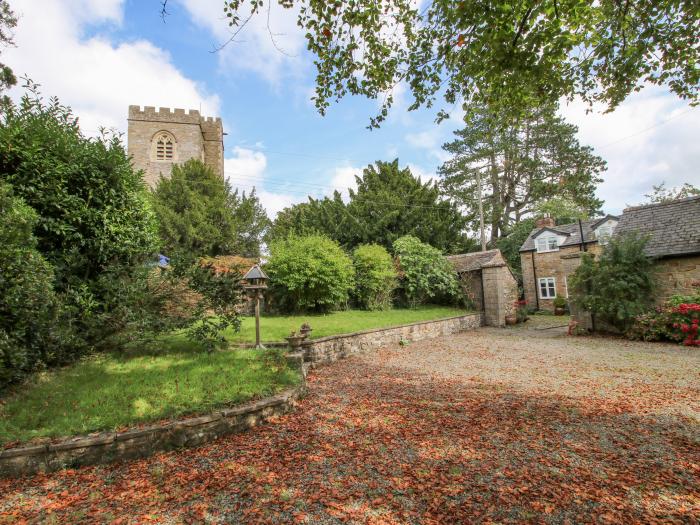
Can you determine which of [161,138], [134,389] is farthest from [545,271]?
[161,138]

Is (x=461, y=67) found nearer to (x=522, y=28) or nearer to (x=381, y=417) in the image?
(x=522, y=28)

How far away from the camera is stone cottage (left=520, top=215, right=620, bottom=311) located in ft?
68.1

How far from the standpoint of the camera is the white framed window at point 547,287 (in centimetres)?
2202

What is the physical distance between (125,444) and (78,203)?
448 cm

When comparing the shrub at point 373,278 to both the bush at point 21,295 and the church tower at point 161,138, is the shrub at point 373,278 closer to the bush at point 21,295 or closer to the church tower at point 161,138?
the bush at point 21,295

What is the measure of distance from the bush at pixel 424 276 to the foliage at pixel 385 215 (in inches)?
137

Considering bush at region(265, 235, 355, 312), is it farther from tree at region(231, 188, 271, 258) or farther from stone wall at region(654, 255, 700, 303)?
stone wall at region(654, 255, 700, 303)

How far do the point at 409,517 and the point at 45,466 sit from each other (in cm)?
379

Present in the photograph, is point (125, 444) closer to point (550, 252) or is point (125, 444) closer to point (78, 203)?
point (78, 203)

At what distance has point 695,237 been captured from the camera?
11.7 metres

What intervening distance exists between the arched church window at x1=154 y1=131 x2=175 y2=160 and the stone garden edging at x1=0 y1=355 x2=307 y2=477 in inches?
1125

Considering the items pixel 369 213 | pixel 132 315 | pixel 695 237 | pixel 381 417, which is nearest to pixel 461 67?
pixel 381 417

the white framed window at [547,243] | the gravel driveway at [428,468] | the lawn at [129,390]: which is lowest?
the gravel driveway at [428,468]

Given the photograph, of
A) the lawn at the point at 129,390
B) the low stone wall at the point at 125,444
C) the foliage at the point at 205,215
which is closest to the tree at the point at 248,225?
the foliage at the point at 205,215
